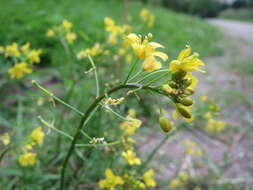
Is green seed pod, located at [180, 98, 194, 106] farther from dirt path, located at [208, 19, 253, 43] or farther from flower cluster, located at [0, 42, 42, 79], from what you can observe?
dirt path, located at [208, 19, 253, 43]

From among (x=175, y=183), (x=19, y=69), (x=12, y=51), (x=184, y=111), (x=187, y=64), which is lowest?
(x=175, y=183)

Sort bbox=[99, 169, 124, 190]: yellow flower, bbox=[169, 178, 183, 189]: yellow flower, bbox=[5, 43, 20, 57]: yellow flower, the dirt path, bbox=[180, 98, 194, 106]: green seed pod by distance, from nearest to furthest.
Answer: bbox=[180, 98, 194, 106]: green seed pod
bbox=[99, 169, 124, 190]: yellow flower
bbox=[5, 43, 20, 57]: yellow flower
bbox=[169, 178, 183, 189]: yellow flower
the dirt path

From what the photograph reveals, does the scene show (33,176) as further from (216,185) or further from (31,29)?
(31,29)

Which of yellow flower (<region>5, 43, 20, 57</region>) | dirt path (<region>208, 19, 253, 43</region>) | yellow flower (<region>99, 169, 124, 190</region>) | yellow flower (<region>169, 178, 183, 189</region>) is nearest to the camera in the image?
yellow flower (<region>99, 169, 124, 190</region>)

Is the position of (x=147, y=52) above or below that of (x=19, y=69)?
above

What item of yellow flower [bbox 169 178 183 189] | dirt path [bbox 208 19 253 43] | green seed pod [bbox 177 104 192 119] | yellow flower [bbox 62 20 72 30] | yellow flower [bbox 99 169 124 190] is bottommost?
dirt path [bbox 208 19 253 43]

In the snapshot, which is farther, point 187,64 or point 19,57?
point 19,57

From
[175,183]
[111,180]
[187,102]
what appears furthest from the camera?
[175,183]

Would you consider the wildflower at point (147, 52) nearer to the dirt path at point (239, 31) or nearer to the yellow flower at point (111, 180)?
the yellow flower at point (111, 180)

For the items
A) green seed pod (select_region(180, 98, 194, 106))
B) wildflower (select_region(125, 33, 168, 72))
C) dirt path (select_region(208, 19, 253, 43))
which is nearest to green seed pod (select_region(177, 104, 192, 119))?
green seed pod (select_region(180, 98, 194, 106))

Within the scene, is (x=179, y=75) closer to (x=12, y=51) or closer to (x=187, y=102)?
(x=187, y=102)

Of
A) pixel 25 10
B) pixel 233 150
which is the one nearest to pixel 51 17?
pixel 25 10

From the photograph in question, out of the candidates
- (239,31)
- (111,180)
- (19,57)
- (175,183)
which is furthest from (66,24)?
(239,31)
